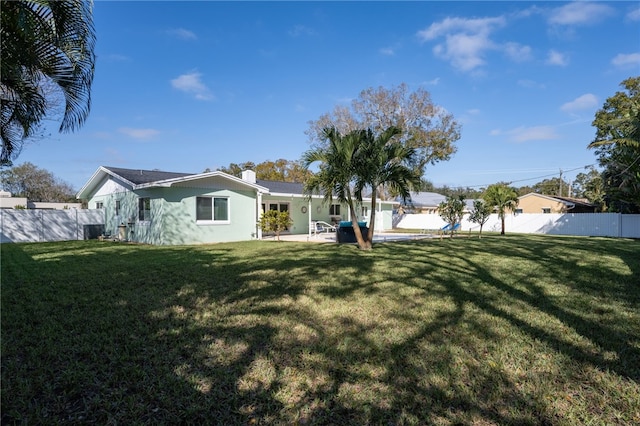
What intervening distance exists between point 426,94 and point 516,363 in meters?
29.8

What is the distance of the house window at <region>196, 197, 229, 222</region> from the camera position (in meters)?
15.4

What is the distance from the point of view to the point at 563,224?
80.8ft

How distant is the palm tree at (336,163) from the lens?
35.2ft

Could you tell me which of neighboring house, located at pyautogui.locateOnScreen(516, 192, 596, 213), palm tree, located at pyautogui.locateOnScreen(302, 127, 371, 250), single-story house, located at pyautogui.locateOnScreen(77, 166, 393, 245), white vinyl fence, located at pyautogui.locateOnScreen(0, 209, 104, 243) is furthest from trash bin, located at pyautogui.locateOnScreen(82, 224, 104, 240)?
neighboring house, located at pyautogui.locateOnScreen(516, 192, 596, 213)

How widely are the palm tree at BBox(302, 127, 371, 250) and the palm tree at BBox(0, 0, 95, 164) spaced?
6.84 meters

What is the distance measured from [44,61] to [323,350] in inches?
222

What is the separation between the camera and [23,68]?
4.94 metres

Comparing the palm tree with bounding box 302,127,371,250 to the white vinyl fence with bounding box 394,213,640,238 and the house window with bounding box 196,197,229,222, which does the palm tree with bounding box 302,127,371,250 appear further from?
the white vinyl fence with bounding box 394,213,640,238

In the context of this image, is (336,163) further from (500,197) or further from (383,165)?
(500,197)

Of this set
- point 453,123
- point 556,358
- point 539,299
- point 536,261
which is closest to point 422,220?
point 453,123

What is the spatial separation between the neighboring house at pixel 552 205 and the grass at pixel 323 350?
1248 inches

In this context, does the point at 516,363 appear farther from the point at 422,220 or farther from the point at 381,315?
the point at 422,220

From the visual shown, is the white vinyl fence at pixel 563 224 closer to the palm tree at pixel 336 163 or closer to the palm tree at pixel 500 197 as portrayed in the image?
the palm tree at pixel 500 197

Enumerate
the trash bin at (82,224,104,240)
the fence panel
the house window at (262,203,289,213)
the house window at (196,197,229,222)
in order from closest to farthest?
the house window at (196,197,229,222), the trash bin at (82,224,104,240), the house window at (262,203,289,213), the fence panel
